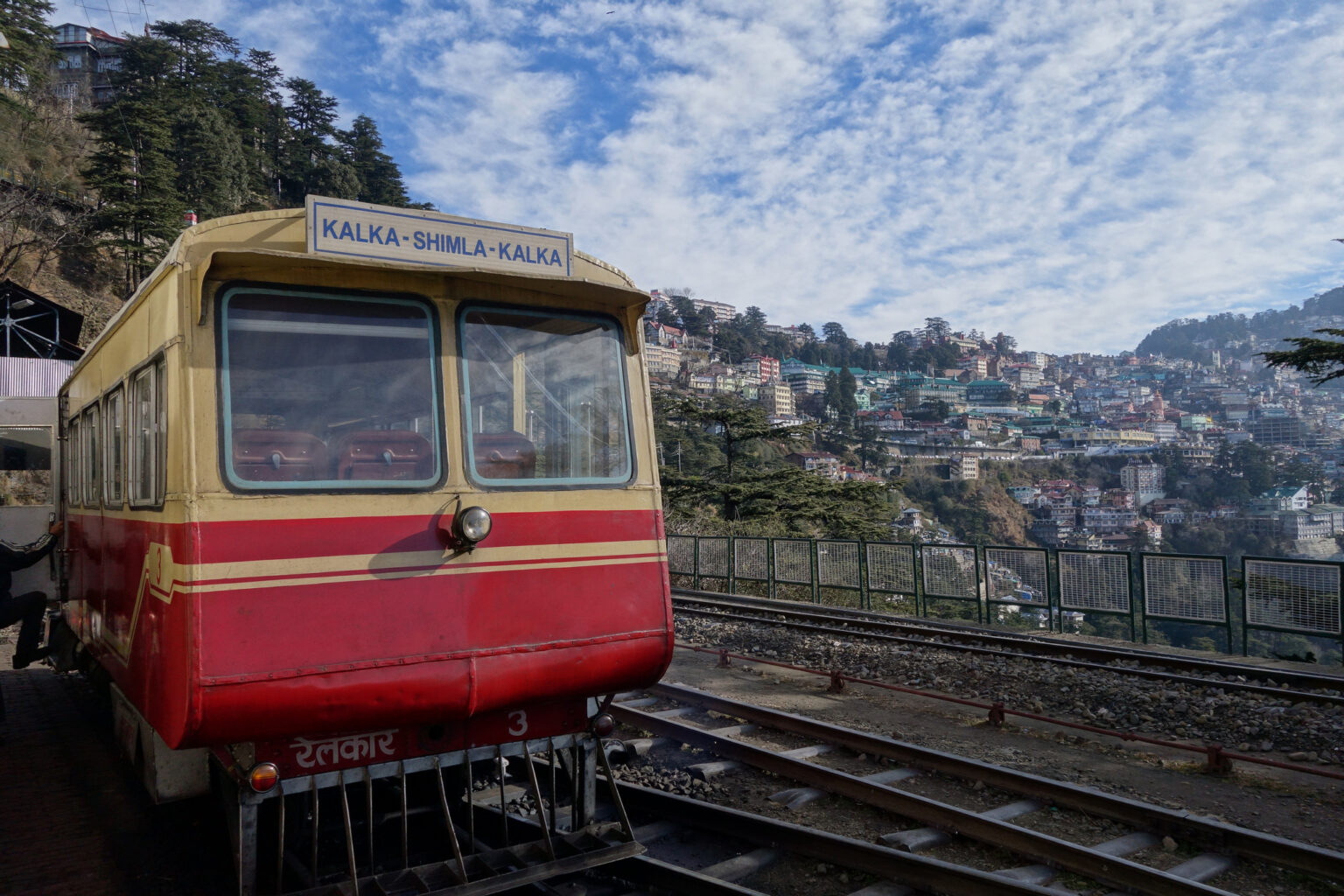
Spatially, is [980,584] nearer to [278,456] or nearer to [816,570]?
[816,570]

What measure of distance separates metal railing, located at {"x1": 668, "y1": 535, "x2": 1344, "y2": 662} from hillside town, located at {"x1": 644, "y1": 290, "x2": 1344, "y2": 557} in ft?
21.6

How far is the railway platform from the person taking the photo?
4.89m

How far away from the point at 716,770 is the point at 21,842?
14.4 feet

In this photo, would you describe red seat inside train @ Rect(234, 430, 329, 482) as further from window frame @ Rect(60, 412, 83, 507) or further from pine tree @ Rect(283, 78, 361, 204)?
pine tree @ Rect(283, 78, 361, 204)

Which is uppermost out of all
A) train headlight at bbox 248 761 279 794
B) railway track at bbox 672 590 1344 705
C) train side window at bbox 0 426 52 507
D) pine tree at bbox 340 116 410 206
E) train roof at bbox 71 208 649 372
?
pine tree at bbox 340 116 410 206

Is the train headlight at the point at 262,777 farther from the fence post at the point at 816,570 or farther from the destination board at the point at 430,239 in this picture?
the fence post at the point at 816,570

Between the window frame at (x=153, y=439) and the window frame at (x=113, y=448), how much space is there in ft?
0.46

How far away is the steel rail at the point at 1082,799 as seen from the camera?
4902mm

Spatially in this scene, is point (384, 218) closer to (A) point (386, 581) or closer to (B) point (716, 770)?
(A) point (386, 581)

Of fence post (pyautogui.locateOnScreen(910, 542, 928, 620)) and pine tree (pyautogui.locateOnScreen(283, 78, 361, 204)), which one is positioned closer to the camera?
fence post (pyautogui.locateOnScreen(910, 542, 928, 620))

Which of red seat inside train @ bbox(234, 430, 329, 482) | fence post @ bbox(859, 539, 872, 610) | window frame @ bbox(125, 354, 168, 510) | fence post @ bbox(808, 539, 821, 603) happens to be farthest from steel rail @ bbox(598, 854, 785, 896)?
fence post @ bbox(808, 539, 821, 603)

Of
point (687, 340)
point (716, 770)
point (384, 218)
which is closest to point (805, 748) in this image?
point (716, 770)

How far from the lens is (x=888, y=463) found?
8481 centimetres

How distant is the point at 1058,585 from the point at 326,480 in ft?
41.7
